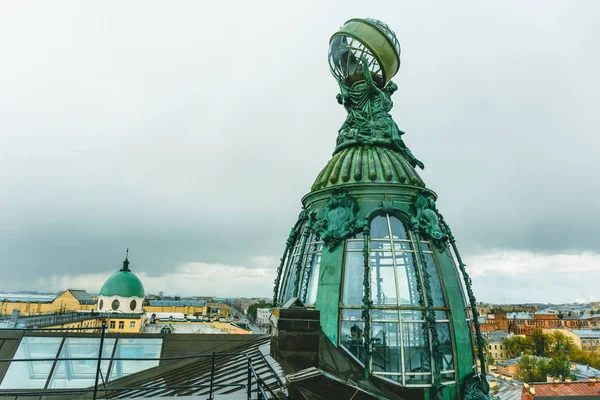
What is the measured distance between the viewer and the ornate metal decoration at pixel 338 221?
1462cm

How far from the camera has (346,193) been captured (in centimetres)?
1532

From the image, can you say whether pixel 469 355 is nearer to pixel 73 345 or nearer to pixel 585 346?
pixel 73 345

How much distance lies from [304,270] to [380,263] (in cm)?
294

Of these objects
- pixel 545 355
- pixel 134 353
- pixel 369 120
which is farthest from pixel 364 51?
pixel 545 355

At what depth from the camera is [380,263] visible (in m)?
15.3

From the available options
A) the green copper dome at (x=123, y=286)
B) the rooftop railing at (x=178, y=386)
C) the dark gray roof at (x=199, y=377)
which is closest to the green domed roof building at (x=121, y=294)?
the green copper dome at (x=123, y=286)

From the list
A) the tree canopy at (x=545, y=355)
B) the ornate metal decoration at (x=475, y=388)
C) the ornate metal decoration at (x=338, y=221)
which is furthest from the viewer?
the tree canopy at (x=545, y=355)

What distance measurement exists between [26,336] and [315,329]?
1548 cm

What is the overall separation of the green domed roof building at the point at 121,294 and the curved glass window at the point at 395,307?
7023 centimetres

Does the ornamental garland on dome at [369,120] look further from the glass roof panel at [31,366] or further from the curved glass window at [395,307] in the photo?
the glass roof panel at [31,366]

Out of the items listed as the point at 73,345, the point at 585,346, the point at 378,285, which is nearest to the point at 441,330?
the point at 378,285

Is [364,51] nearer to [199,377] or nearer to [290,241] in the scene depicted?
[290,241]

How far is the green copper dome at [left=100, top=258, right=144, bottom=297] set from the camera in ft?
243

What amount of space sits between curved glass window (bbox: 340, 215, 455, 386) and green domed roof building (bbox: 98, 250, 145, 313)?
70227 mm
